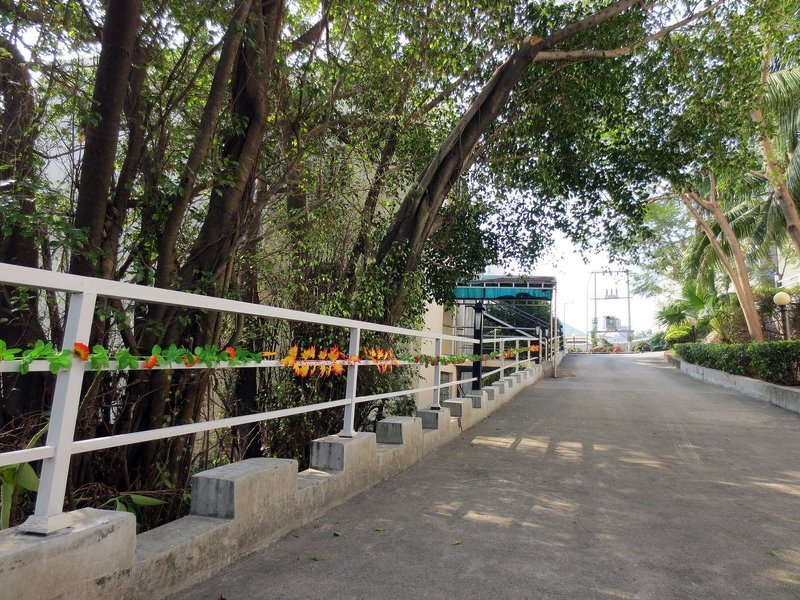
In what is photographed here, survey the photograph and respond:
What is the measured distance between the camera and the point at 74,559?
2012mm

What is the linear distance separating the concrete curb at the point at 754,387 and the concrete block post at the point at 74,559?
11.8 metres

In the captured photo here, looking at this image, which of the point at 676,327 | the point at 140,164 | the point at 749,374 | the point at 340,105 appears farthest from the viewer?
the point at 676,327

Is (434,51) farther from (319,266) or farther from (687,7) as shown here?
(687,7)

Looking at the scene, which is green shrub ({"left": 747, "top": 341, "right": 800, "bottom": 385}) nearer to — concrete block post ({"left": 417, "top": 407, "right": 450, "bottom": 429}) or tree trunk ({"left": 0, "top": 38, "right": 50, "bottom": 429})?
concrete block post ({"left": 417, "top": 407, "right": 450, "bottom": 429})

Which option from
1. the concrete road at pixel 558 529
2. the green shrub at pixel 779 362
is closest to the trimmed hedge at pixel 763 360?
the green shrub at pixel 779 362

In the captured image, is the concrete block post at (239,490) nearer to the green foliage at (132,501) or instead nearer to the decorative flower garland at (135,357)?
the green foliage at (132,501)

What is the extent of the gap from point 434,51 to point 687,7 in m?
4.89

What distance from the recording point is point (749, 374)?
14289 millimetres

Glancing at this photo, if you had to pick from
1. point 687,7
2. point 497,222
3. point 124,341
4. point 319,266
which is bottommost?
point 124,341

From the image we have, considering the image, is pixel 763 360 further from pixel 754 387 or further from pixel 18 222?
pixel 18 222

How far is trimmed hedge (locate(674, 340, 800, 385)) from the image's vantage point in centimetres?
1216

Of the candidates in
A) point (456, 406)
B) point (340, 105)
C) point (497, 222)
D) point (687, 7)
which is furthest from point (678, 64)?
point (456, 406)

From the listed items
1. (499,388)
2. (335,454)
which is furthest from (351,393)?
(499,388)

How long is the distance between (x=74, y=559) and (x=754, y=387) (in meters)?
14.5
